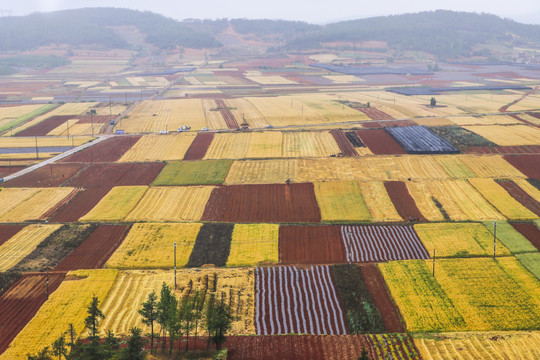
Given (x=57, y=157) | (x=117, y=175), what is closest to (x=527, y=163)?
(x=117, y=175)

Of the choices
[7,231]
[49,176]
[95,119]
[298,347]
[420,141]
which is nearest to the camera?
[298,347]

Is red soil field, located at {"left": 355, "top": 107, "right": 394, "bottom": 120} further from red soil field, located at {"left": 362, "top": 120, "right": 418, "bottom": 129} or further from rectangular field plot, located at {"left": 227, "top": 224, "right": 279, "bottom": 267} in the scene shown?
rectangular field plot, located at {"left": 227, "top": 224, "right": 279, "bottom": 267}

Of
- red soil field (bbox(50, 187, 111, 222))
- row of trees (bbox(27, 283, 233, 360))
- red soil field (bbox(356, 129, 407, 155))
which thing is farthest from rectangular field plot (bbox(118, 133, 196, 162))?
row of trees (bbox(27, 283, 233, 360))

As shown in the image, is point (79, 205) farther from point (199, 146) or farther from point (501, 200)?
point (501, 200)

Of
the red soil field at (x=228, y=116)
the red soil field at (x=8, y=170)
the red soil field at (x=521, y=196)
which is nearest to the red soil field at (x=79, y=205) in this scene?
the red soil field at (x=8, y=170)

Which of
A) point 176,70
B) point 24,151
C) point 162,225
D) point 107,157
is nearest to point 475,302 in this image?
point 162,225

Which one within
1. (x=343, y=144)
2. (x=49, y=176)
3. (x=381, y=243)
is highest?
(x=343, y=144)
